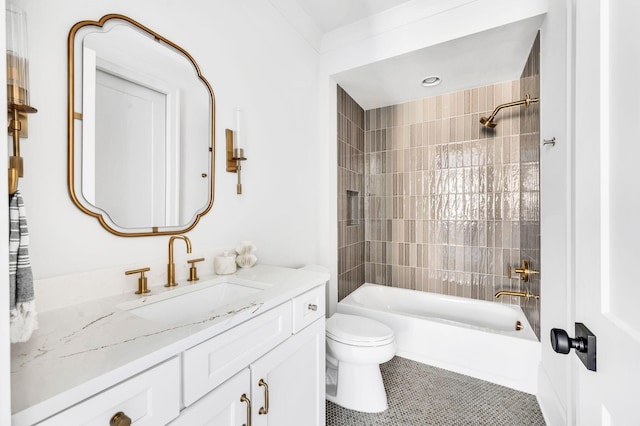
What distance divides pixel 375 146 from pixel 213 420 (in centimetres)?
281

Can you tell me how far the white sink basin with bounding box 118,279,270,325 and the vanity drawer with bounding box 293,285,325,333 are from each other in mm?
162

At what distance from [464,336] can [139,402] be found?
Answer: 2048 millimetres

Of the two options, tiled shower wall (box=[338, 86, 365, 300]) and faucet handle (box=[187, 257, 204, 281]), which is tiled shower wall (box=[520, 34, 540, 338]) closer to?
tiled shower wall (box=[338, 86, 365, 300])

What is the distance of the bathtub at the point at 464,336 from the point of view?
1.84 metres

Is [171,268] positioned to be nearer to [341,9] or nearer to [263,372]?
[263,372]

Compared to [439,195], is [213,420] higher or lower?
lower

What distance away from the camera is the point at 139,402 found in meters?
0.60

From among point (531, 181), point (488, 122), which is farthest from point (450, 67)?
point (531, 181)

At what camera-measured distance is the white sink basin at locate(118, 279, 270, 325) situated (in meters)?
0.99

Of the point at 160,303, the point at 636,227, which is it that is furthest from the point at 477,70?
the point at 160,303

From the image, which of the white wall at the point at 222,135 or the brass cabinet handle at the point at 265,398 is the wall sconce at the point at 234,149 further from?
the brass cabinet handle at the point at 265,398

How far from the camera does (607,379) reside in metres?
0.50

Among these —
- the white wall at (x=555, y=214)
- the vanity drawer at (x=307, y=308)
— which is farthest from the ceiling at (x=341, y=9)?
the vanity drawer at (x=307, y=308)

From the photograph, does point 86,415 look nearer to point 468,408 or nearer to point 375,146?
point 468,408
